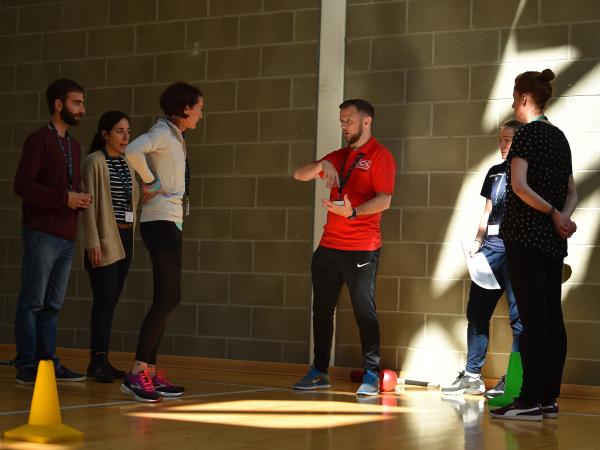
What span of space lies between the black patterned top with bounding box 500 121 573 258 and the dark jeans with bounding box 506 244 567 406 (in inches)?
1.9

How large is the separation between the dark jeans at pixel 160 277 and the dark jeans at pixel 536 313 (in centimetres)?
142

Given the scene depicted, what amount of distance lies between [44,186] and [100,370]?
39.9 inches

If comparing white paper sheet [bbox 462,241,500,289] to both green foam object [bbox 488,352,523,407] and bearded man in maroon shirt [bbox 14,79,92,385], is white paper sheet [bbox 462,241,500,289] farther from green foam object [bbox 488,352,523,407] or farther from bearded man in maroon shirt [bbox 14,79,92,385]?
bearded man in maroon shirt [bbox 14,79,92,385]

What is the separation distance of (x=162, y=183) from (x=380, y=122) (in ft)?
6.58

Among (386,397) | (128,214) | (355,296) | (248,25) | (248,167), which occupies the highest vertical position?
(248,25)

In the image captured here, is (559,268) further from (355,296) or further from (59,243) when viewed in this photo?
(59,243)

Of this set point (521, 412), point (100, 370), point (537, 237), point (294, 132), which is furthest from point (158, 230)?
point (294, 132)

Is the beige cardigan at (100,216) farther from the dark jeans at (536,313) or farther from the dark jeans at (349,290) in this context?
the dark jeans at (536,313)

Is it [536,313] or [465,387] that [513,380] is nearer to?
[465,387]

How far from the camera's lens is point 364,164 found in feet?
15.9

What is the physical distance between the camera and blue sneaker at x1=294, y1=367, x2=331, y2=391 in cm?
494

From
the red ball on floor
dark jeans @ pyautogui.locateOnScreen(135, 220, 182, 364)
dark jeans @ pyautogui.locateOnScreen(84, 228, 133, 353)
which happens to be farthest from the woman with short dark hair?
the red ball on floor

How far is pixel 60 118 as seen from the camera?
4.82m

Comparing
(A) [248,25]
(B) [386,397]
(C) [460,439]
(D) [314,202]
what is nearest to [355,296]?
(B) [386,397]
